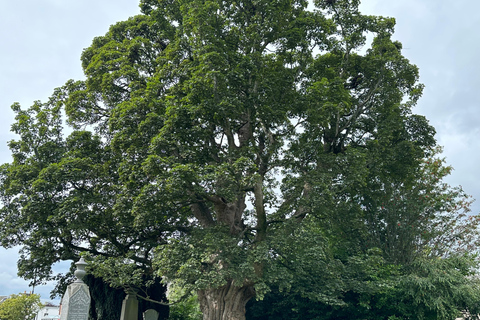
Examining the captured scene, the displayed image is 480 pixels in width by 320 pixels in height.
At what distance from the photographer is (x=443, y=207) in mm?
16938

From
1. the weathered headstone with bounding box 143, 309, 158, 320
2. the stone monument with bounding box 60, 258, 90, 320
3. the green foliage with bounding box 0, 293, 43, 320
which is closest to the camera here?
the stone monument with bounding box 60, 258, 90, 320

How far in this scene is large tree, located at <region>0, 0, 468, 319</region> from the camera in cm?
1070

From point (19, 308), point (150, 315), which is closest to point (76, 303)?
point (150, 315)

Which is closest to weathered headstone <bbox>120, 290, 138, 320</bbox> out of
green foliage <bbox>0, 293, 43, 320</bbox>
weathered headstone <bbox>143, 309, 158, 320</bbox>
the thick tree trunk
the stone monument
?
weathered headstone <bbox>143, 309, 158, 320</bbox>

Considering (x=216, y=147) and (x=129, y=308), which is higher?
(x=216, y=147)

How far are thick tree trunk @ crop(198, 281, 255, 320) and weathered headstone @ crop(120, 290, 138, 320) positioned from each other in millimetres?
4084

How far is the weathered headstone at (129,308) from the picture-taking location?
564 inches

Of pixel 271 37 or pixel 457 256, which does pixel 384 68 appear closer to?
pixel 271 37

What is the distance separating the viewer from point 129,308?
1455 centimetres

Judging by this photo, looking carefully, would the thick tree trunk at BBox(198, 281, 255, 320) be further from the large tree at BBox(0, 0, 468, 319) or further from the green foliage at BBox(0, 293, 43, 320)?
the green foliage at BBox(0, 293, 43, 320)

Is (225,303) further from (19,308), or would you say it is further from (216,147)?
(19,308)

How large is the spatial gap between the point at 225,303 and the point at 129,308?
513 centimetres

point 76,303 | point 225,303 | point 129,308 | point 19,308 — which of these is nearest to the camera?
point 76,303

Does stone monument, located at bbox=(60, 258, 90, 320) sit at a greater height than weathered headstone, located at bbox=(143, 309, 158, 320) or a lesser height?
greater
